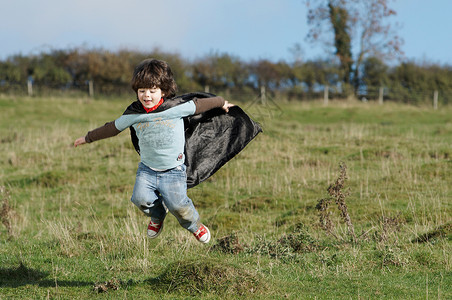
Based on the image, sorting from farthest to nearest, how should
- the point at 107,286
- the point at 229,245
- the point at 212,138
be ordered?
the point at 229,245 < the point at 212,138 < the point at 107,286

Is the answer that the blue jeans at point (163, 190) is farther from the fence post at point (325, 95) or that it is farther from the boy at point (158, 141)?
the fence post at point (325, 95)

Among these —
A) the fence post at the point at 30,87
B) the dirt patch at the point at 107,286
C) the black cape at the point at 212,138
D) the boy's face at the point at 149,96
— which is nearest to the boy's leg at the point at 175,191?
the black cape at the point at 212,138

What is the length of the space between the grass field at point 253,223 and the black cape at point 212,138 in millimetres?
1211

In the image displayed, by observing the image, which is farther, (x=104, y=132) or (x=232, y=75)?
(x=232, y=75)

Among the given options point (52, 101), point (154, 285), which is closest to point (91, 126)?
point (52, 101)

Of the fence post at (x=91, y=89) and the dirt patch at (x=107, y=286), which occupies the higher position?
the fence post at (x=91, y=89)

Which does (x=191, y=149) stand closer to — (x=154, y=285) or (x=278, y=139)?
(x=154, y=285)

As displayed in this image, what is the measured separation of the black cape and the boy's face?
684mm

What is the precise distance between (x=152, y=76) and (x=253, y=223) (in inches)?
246

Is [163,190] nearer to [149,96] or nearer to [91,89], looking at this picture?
[149,96]

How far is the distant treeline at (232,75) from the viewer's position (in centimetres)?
4206

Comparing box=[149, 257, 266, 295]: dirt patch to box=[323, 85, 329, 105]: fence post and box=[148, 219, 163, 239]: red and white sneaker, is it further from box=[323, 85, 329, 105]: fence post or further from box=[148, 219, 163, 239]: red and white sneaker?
box=[323, 85, 329, 105]: fence post

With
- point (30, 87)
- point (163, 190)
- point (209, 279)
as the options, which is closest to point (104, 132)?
point (163, 190)

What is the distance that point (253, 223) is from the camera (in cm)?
1149
